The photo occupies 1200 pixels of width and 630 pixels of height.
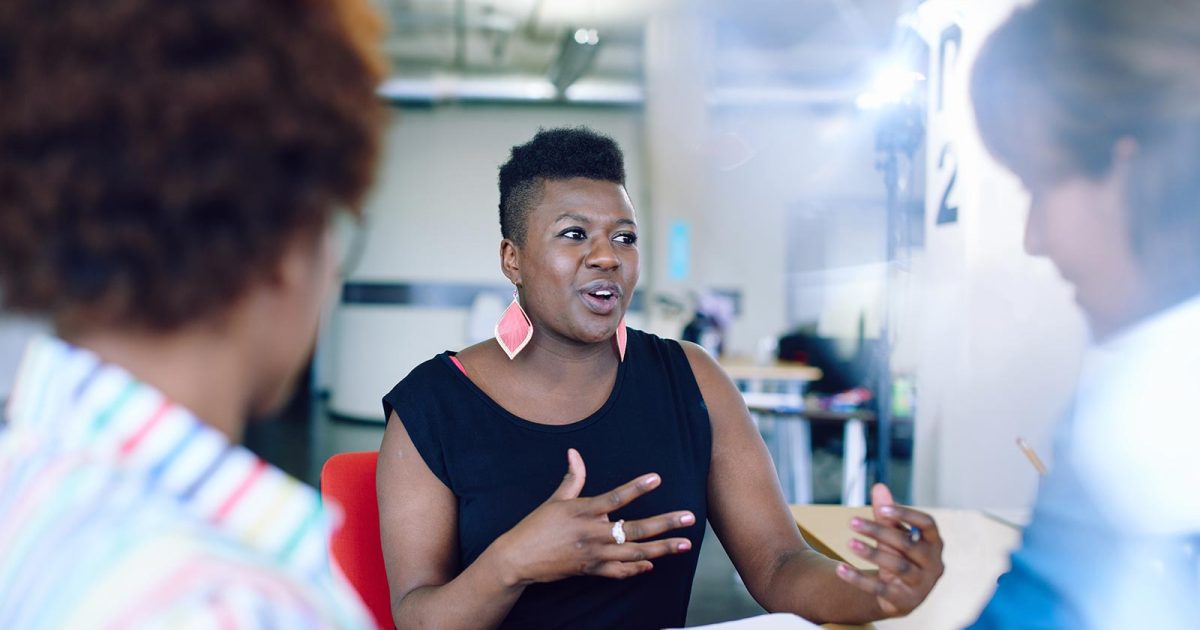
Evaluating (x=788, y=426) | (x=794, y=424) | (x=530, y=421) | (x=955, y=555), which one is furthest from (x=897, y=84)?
(x=530, y=421)

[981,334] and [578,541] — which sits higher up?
[981,334]

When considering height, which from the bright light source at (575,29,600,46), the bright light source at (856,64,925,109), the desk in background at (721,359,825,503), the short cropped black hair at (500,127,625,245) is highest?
the bright light source at (575,29,600,46)

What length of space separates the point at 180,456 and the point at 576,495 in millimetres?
639

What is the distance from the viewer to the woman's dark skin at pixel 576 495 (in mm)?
1046

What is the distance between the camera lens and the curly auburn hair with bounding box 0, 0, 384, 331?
0.47m

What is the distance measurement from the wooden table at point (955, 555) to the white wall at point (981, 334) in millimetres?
88

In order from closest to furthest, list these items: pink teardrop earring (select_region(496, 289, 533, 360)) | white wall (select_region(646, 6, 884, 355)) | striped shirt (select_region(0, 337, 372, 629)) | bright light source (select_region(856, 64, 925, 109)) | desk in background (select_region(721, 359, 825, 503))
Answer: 1. striped shirt (select_region(0, 337, 372, 629))
2. pink teardrop earring (select_region(496, 289, 533, 360))
3. bright light source (select_region(856, 64, 925, 109))
4. desk in background (select_region(721, 359, 825, 503))
5. white wall (select_region(646, 6, 884, 355))

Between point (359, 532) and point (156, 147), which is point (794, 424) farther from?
point (156, 147)

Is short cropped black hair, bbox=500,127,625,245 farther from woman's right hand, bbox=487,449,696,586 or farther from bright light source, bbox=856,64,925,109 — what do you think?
bright light source, bbox=856,64,925,109

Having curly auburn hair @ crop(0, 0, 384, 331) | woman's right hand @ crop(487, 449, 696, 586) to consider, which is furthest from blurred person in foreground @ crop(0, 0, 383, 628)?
woman's right hand @ crop(487, 449, 696, 586)

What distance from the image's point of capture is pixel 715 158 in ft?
25.1

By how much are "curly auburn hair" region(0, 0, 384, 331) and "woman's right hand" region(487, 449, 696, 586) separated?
604 millimetres

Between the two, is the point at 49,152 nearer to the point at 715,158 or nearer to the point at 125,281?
the point at 125,281

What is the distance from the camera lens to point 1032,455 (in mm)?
1336
